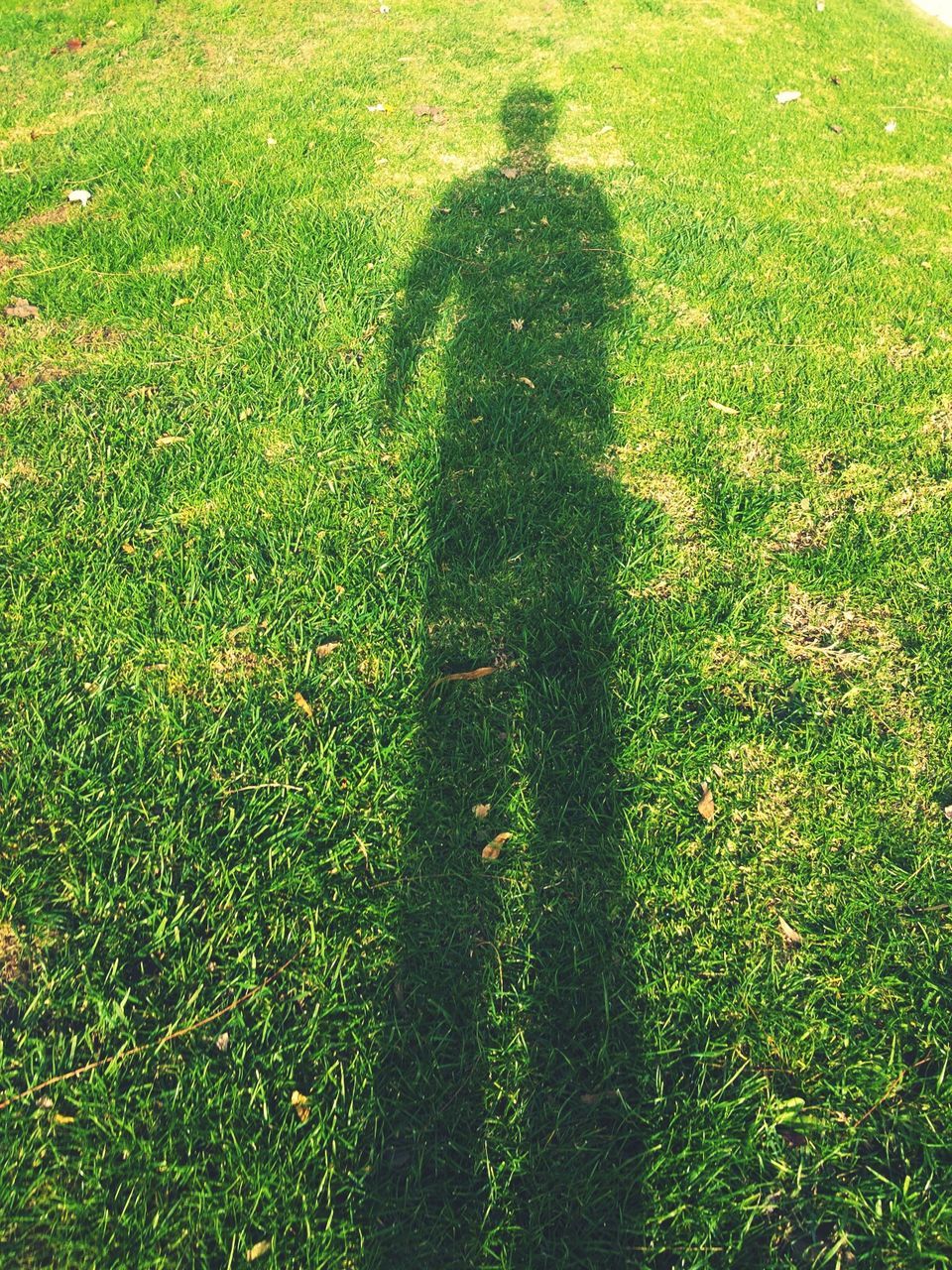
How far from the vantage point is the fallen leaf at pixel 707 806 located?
90.0 inches

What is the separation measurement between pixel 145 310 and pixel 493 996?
3.73 metres

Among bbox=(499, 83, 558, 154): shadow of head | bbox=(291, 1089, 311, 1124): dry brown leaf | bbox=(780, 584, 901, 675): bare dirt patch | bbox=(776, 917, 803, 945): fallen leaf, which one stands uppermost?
bbox=(499, 83, 558, 154): shadow of head

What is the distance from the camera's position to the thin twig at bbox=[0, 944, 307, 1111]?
5.78 feet

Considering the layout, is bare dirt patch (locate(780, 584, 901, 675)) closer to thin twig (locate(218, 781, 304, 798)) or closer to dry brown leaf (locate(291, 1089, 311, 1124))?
thin twig (locate(218, 781, 304, 798))

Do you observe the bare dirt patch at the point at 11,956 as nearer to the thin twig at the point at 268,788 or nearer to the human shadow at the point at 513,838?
the thin twig at the point at 268,788

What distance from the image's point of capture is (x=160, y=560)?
2.83 metres

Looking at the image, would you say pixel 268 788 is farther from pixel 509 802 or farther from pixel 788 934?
pixel 788 934

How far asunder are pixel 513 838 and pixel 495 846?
59 mm

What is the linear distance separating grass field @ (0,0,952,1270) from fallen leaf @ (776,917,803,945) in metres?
0.06

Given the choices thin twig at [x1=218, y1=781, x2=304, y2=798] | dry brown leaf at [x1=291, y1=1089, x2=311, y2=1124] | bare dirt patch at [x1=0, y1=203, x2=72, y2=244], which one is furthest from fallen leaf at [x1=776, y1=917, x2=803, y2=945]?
bare dirt patch at [x1=0, y1=203, x2=72, y2=244]

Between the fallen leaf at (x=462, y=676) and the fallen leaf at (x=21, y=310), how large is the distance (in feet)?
10.2

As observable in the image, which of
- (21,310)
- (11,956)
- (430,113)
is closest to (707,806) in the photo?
(11,956)

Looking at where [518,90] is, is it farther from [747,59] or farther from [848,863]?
[848,863]

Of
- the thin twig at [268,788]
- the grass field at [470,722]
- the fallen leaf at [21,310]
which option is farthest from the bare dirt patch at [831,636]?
the fallen leaf at [21,310]
